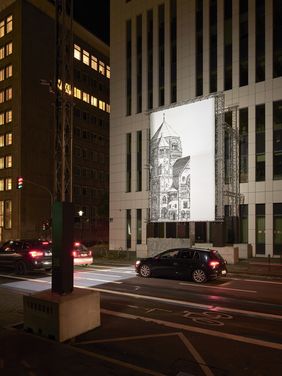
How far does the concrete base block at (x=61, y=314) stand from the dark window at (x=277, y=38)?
27.1 meters

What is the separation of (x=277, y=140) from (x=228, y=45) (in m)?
9.49

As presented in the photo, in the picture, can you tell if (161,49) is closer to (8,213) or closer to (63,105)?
(8,213)

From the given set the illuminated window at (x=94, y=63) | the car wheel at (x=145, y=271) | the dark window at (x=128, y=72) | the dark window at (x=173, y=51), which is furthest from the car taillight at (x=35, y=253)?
the illuminated window at (x=94, y=63)

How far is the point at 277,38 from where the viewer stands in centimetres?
3083

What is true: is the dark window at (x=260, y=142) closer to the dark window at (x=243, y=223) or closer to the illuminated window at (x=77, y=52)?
the dark window at (x=243, y=223)

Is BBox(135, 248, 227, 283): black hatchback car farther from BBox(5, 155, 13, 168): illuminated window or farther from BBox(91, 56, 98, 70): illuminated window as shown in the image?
BBox(91, 56, 98, 70): illuminated window

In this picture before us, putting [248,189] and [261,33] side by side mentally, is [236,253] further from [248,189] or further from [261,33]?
[261,33]

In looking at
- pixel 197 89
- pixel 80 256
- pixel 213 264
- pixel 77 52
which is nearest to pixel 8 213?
pixel 77 52

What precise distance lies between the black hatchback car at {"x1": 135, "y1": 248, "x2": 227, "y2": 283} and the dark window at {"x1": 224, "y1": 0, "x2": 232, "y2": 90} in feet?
65.1

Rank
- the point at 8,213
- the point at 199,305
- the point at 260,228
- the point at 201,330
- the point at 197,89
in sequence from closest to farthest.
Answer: the point at 201,330
the point at 199,305
the point at 260,228
the point at 197,89
the point at 8,213

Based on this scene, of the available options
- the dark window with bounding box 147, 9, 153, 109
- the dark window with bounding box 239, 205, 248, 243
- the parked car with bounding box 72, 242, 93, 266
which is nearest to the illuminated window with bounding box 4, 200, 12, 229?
the dark window with bounding box 147, 9, 153, 109

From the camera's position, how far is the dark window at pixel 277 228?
29.3 m

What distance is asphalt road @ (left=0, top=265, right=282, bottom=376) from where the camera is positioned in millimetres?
6832

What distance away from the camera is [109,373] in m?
6.24
